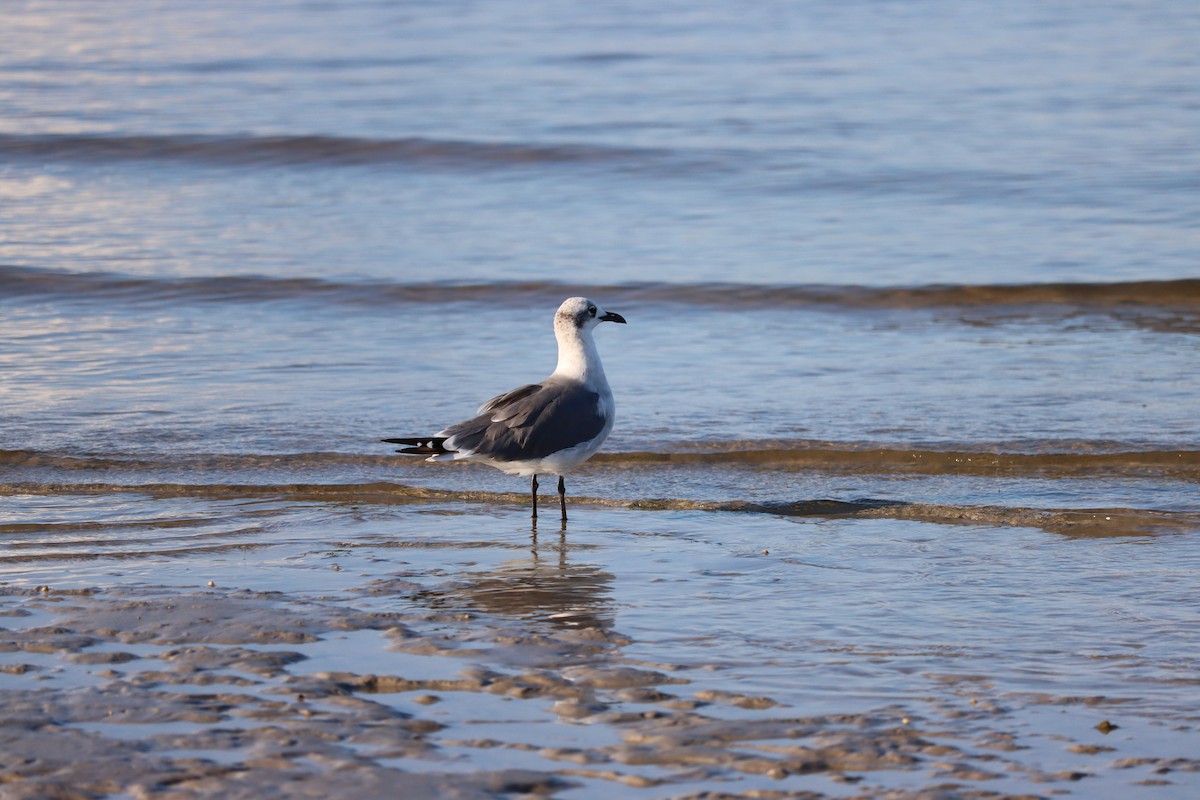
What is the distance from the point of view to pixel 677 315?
Result: 12.5 meters

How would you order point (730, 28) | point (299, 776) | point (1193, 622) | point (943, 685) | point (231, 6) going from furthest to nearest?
point (231, 6) → point (730, 28) → point (1193, 622) → point (943, 685) → point (299, 776)

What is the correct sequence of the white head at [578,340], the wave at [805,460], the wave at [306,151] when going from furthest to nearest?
the wave at [306,151] → the wave at [805,460] → the white head at [578,340]

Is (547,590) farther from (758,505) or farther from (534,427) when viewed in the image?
(758,505)

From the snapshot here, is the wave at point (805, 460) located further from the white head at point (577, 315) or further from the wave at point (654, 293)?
the wave at point (654, 293)

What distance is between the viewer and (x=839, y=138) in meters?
19.5

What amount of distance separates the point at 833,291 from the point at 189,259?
6.06m

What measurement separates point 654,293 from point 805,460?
197 inches

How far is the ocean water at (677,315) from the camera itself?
19.9 feet

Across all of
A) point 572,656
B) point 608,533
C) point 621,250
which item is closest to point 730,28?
point 621,250

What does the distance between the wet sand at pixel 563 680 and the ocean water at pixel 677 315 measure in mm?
46

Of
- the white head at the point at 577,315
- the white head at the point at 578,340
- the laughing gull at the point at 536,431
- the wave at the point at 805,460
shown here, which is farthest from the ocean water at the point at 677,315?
the white head at the point at 577,315

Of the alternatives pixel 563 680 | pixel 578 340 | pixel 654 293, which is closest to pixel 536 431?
pixel 578 340

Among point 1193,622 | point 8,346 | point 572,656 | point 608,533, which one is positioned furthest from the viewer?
point 8,346

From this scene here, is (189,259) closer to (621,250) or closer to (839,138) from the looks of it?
(621,250)
